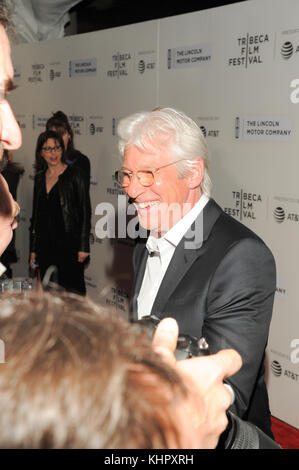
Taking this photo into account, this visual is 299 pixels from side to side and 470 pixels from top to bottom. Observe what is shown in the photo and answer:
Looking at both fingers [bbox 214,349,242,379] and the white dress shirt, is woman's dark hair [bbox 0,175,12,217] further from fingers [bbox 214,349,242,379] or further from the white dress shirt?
the white dress shirt

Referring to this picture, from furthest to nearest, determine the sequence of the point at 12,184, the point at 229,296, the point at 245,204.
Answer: the point at 12,184 → the point at 245,204 → the point at 229,296

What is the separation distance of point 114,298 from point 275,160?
99.0 inches

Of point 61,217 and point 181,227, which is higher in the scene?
point 181,227

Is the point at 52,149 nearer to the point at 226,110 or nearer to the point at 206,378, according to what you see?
the point at 226,110

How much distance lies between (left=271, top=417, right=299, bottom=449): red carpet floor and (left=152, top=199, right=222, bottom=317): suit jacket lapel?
186 cm

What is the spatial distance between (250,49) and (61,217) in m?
2.34

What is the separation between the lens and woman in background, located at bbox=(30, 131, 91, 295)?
4871 millimetres

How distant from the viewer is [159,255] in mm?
2303

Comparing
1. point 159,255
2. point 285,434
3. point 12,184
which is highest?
point 12,184

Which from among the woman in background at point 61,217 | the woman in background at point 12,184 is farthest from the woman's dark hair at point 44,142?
the woman in background at point 12,184

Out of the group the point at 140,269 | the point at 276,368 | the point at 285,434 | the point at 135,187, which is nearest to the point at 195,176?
the point at 135,187

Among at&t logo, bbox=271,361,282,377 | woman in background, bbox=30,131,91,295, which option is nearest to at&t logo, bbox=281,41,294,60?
at&t logo, bbox=271,361,282,377
